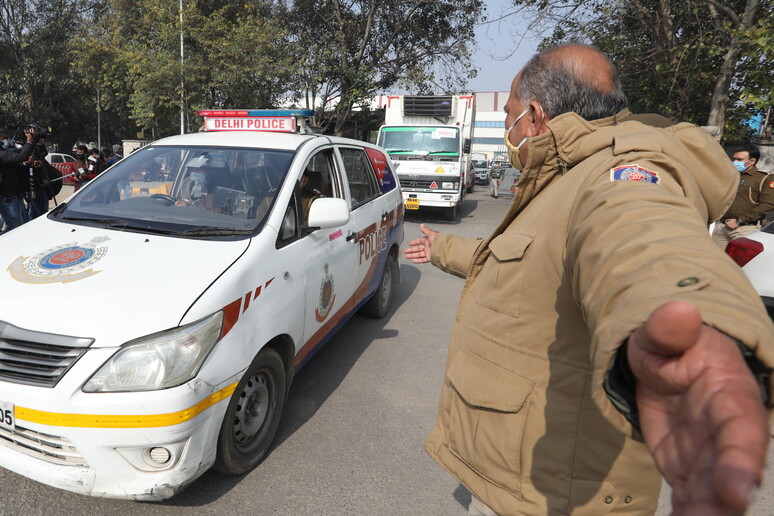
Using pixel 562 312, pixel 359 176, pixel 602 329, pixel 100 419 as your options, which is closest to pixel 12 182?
pixel 359 176

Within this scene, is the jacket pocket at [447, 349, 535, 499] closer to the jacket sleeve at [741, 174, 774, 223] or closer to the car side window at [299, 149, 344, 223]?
the car side window at [299, 149, 344, 223]

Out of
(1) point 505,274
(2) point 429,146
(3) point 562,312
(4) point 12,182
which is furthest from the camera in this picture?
(2) point 429,146

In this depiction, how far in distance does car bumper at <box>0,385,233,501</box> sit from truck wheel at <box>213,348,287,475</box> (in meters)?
0.24

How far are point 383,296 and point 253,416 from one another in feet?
8.54

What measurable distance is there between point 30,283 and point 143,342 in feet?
2.37

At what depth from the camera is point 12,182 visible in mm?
6535

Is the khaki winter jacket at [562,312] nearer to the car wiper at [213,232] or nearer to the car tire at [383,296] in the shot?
the car wiper at [213,232]

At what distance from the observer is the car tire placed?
16.4 feet

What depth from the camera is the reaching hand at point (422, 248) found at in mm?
2148

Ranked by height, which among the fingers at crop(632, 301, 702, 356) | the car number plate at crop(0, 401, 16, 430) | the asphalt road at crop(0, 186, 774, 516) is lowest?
the asphalt road at crop(0, 186, 774, 516)

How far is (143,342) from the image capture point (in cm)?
203

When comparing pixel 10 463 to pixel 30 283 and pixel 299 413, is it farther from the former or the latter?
pixel 299 413

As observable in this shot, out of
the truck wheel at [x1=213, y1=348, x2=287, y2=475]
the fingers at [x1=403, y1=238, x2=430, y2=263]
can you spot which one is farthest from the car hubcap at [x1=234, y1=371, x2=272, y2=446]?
the fingers at [x1=403, y1=238, x2=430, y2=263]

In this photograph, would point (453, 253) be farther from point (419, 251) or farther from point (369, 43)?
point (369, 43)
